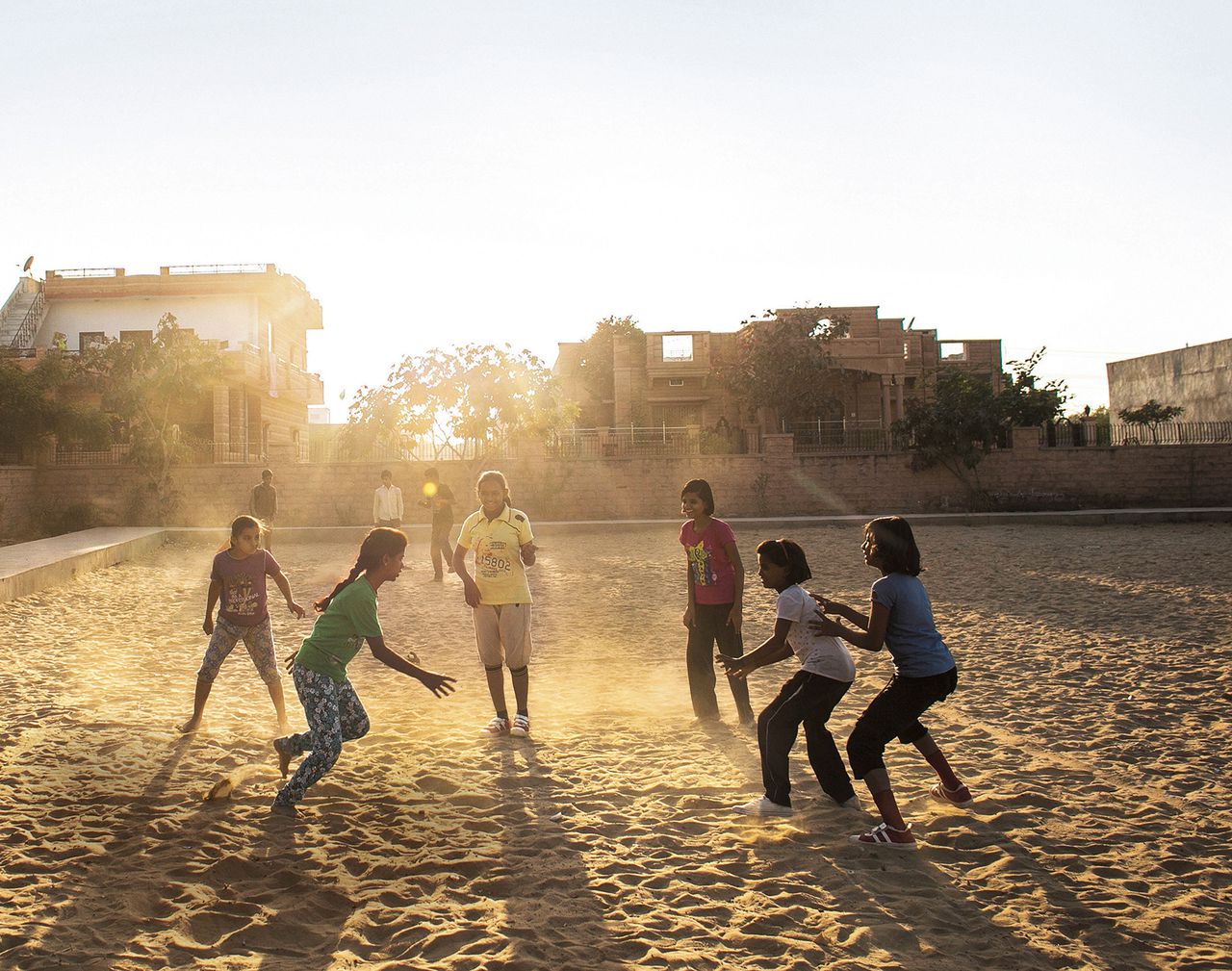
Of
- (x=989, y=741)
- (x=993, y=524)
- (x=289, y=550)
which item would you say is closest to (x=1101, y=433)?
(x=993, y=524)

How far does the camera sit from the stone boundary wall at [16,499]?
2289cm

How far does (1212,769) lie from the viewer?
15.9 feet

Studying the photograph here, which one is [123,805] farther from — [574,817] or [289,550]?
[289,550]

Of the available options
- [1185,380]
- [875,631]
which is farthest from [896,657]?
[1185,380]

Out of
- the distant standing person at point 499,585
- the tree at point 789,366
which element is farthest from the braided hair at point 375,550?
the tree at point 789,366

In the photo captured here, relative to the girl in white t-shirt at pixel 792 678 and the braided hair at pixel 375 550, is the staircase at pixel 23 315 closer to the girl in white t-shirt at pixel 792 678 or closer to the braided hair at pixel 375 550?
the braided hair at pixel 375 550

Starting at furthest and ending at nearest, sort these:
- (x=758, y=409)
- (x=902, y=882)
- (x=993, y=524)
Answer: (x=758, y=409) < (x=993, y=524) < (x=902, y=882)

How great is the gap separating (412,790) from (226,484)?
2219 centimetres

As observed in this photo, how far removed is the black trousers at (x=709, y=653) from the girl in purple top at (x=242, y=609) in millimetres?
2501

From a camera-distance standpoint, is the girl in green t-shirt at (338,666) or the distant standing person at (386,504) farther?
the distant standing person at (386,504)

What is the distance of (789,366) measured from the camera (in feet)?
102

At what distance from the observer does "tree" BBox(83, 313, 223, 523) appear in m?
24.0

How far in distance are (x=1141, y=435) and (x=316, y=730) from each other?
90.6 ft

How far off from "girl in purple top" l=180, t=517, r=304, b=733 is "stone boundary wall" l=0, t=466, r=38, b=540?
67.7ft
